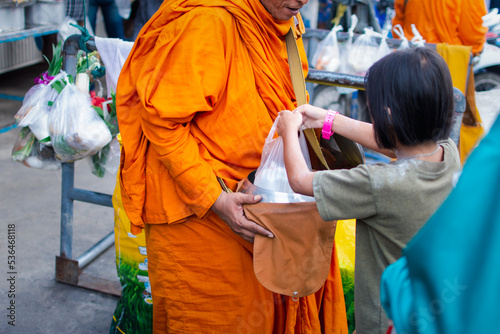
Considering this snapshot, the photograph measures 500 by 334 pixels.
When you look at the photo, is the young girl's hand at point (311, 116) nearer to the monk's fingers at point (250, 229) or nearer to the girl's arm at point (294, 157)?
the girl's arm at point (294, 157)

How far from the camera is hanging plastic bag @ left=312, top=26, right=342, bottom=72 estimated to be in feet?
14.0

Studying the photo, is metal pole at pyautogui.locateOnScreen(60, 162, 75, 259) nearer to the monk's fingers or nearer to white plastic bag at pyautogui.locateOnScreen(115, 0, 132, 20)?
the monk's fingers

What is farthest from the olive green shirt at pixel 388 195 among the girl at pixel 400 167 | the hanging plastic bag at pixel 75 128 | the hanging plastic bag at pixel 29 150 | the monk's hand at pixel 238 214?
the hanging plastic bag at pixel 29 150

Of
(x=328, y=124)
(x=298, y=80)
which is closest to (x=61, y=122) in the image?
(x=298, y=80)

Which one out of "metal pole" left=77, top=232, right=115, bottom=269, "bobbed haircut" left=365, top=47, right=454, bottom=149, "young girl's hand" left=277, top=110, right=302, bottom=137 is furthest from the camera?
"metal pole" left=77, top=232, right=115, bottom=269

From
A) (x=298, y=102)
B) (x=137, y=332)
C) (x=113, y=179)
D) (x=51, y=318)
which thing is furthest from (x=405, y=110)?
(x=113, y=179)

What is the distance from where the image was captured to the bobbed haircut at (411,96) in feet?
4.17

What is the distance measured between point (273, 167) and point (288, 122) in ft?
0.62

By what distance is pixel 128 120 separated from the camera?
6.04ft

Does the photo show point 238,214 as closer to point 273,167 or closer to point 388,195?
point 273,167

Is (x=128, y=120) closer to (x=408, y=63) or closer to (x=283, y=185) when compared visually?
(x=283, y=185)


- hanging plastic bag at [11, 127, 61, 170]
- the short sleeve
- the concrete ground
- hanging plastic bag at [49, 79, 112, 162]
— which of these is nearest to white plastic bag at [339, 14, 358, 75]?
the concrete ground

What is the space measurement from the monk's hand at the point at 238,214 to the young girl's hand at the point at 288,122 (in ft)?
0.75

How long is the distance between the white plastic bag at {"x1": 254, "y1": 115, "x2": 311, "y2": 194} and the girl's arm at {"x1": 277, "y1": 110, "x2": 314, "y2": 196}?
0.07 metres
